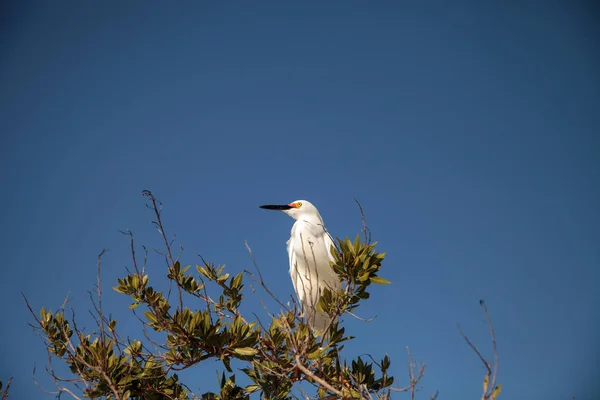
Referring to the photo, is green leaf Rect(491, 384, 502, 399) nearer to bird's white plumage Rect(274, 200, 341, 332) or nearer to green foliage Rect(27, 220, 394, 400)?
green foliage Rect(27, 220, 394, 400)

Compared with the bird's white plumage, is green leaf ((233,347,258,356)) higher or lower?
lower

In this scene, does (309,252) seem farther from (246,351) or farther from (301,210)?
(246,351)

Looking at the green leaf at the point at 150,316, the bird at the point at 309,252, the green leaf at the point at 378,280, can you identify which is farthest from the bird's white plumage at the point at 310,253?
the green leaf at the point at 150,316

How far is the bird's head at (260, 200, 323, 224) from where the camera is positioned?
16.1 ft

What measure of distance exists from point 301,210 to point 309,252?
92cm

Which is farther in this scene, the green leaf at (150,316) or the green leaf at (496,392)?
the green leaf at (150,316)

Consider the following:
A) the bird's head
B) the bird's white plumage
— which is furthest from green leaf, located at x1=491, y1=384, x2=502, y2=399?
the bird's head

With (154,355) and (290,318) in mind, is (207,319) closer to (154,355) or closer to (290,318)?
(154,355)

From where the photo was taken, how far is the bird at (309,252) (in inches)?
154

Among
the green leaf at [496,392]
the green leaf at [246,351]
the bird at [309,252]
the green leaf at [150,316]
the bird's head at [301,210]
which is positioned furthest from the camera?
the bird's head at [301,210]

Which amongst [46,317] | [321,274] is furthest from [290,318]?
[46,317]

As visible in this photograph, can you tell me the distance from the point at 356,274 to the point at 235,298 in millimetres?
1240

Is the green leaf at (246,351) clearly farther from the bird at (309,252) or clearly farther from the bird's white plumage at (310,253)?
the bird's white plumage at (310,253)

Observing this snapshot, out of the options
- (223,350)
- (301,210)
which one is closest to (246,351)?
(223,350)
